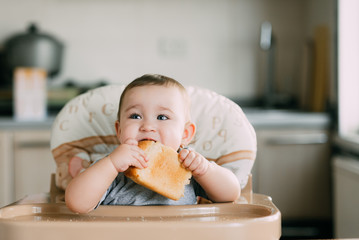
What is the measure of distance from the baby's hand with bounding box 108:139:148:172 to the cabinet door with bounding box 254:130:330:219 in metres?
1.54

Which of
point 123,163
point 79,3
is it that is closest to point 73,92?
point 79,3

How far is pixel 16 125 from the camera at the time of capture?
7.45 ft

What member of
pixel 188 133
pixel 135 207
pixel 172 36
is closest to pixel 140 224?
pixel 135 207

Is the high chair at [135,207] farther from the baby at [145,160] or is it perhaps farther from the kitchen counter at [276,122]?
the kitchen counter at [276,122]

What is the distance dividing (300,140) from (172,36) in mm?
1030

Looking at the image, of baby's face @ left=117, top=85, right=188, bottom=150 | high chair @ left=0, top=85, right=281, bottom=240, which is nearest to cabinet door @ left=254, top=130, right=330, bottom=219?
high chair @ left=0, top=85, right=281, bottom=240

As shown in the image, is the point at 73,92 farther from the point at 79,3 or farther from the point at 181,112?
the point at 181,112

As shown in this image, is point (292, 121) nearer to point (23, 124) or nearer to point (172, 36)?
point (172, 36)

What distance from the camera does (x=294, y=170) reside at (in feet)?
7.87

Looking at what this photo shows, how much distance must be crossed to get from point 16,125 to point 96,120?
1176mm

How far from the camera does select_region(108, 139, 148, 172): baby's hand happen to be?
88 centimetres

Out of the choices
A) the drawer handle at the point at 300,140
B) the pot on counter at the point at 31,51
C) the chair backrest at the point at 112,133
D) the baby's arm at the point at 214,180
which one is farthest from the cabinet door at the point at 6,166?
the baby's arm at the point at 214,180

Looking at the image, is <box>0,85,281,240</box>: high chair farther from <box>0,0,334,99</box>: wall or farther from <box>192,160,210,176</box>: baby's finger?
<box>0,0,334,99</box>: wall

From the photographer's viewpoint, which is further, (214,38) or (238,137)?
(214,38)
